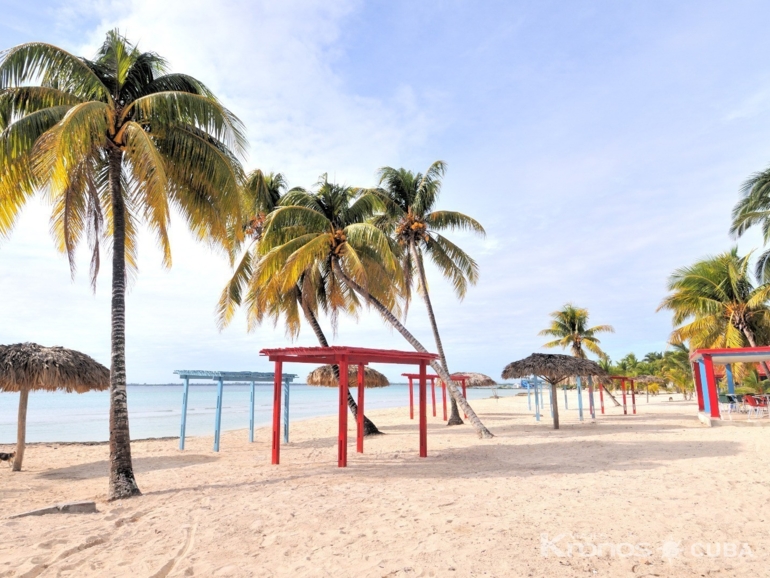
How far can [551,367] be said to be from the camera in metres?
→ 15.9

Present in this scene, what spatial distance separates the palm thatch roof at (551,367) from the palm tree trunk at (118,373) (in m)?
12.0

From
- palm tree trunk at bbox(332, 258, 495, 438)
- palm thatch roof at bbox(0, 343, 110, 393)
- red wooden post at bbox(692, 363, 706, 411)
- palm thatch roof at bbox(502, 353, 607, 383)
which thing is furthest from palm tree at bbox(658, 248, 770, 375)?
palm thatch roof at bbox(0, 343, 110, 393)

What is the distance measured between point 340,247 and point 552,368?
309 inches

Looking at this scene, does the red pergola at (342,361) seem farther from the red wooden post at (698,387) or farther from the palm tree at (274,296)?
the red wooden post at (698,387)

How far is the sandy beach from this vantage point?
427 centimetres

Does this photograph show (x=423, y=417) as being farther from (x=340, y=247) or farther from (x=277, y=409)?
(x=340, y=247)

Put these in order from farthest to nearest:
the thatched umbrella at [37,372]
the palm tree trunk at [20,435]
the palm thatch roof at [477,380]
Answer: the palm thatch roof at [477,380] < the palm tree trunk at [20,435] < the thatched umbrella at [37,372]

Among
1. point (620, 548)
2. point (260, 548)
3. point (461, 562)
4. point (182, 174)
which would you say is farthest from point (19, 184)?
point (620, 548)

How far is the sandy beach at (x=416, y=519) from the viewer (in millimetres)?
4266

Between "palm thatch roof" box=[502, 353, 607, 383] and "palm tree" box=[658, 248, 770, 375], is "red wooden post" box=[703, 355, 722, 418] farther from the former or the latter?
"palm tree" box=[658, 248, 770, 375]

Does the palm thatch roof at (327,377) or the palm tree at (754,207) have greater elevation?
the palm tree at (754,207)

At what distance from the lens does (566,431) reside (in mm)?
15414

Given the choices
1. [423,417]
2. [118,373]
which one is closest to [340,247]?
[423,417]

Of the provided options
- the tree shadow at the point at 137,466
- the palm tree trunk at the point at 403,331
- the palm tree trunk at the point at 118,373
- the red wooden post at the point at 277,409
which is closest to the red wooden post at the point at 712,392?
the palm tree trunk at the point at 403,331
